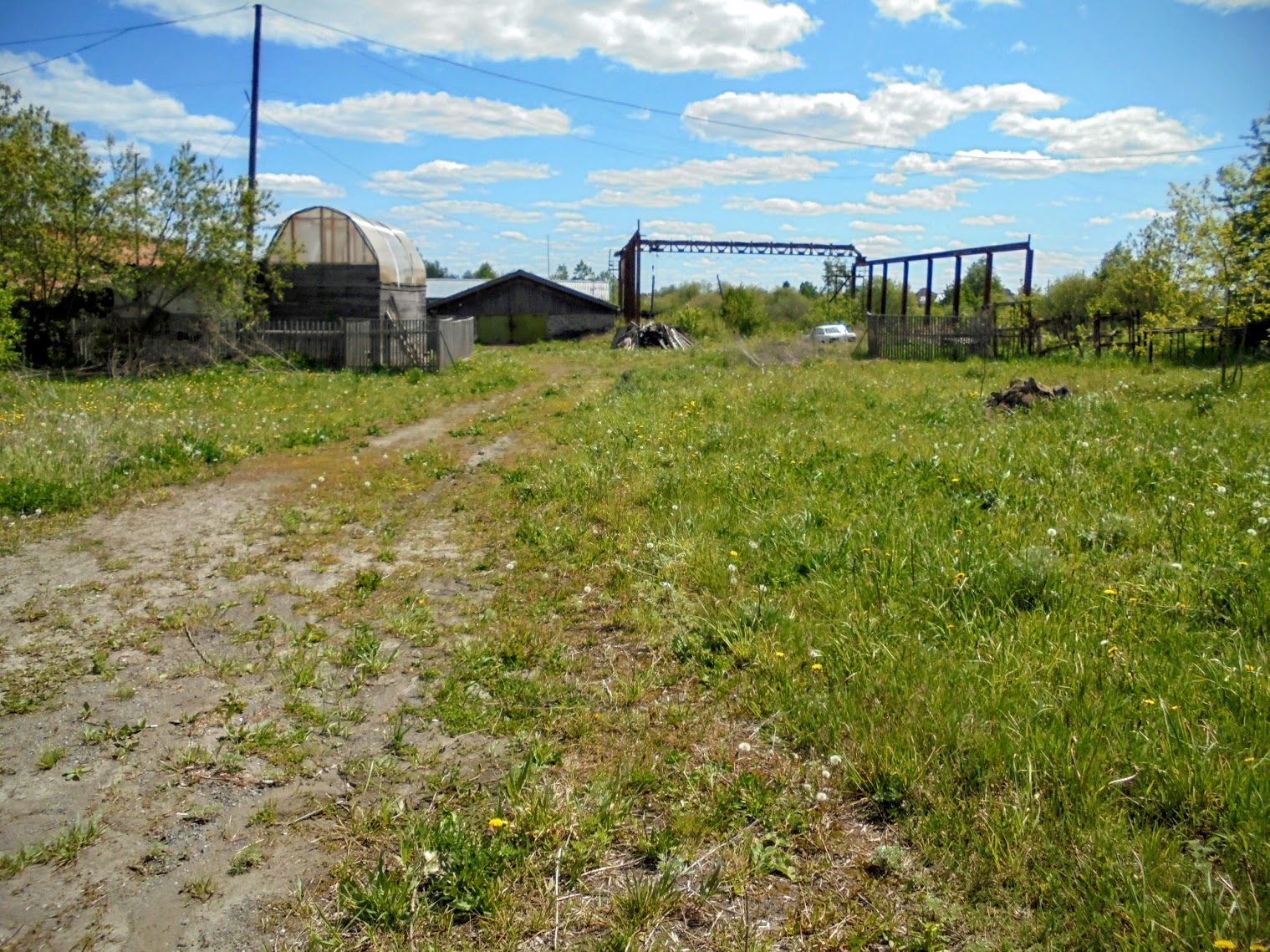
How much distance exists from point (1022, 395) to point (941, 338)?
45.7ft

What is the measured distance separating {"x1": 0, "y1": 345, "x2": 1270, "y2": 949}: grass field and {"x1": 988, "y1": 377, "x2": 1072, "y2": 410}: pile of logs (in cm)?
397

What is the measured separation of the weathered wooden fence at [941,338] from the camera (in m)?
25.1

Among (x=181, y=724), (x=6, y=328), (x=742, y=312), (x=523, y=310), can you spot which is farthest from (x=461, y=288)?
(x=181, y=724)

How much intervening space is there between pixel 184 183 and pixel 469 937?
23.0 metres

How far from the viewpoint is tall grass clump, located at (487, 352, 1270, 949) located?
2.77 meters

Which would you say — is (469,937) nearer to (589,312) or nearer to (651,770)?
(651,770)

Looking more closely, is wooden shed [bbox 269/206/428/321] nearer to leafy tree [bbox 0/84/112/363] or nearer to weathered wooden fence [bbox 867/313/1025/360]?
leafy tree [bbox 0/84/112/363]

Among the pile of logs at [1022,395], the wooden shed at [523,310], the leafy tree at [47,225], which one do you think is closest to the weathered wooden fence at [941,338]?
the pile of logs at [1022,395]

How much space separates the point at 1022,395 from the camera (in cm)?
1250

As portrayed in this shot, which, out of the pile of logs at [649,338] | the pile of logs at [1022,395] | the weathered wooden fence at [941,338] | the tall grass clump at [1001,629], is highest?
the pile of logs at [649,338]

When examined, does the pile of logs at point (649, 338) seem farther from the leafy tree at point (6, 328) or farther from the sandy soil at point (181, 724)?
the sandy soil at point (181, 724)

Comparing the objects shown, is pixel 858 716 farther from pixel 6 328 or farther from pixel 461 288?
pixel 461 288

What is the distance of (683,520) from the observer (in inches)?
277

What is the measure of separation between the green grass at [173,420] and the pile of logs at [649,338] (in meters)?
18.4
